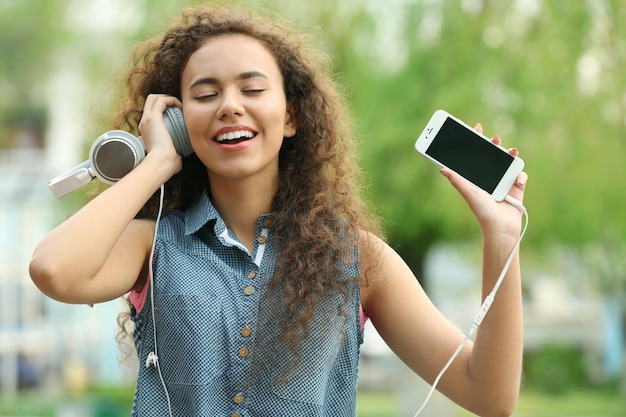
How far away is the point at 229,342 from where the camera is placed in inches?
86.9

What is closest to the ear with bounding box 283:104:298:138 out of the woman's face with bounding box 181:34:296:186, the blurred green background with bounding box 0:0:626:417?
the woman's face with bounding box 181:34:296:186

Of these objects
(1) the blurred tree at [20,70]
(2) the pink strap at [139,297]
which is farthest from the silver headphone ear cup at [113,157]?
(1) the blurred tree at [20,70]

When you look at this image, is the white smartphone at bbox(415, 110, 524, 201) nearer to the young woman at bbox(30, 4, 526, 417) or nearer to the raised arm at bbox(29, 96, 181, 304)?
the young woman at bbox(30, 4, 526, 417)

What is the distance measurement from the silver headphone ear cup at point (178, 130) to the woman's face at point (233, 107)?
0.11 ft

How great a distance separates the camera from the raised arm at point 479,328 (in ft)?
7.55

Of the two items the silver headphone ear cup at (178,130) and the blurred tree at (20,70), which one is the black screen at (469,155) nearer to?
the silver headphone ear cup at (178,130)

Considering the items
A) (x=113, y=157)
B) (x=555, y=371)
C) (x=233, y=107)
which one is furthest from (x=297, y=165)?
(x=555, y=371)

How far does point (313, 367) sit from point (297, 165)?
541 millimetres

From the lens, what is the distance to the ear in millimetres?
2559

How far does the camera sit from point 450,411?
13.1 meters

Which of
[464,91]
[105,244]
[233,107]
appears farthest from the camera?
[464,91]

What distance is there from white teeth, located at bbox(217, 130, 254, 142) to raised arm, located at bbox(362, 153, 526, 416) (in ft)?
1.19

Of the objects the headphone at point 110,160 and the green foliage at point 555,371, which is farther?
the green foliage at point 555,371

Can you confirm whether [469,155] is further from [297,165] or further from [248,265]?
[248,265]
